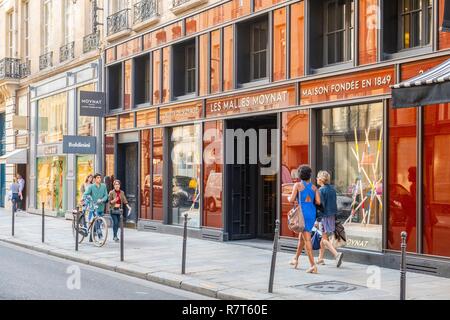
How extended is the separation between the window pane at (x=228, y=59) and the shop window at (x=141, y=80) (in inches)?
185

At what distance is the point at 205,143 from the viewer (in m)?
16.4

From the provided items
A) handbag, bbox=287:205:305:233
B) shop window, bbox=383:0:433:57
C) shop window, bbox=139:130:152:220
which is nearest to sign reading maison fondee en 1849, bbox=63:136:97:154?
shop window, bbox=139:130:152:220

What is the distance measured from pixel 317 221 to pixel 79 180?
1417 centimetres

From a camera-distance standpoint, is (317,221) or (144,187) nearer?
(317,221)

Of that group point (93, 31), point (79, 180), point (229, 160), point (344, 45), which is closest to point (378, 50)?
point (344, 45)

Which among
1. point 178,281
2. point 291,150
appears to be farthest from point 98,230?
point 178,281

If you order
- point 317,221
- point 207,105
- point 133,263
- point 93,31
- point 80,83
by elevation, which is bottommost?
point 133,263

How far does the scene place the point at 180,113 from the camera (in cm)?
1742

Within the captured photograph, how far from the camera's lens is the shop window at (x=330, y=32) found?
12.8 m

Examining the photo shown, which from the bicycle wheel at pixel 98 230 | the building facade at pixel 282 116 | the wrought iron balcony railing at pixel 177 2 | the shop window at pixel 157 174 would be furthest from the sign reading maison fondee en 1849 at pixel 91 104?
the bicycle wheel at pixel 98 230

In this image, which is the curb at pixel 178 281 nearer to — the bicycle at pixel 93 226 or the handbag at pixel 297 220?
the bicycle at pixel 93 226

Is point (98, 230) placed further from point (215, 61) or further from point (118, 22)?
point (118, 22)

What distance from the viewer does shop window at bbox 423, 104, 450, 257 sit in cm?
1030

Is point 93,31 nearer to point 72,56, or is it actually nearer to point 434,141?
point 72,56
